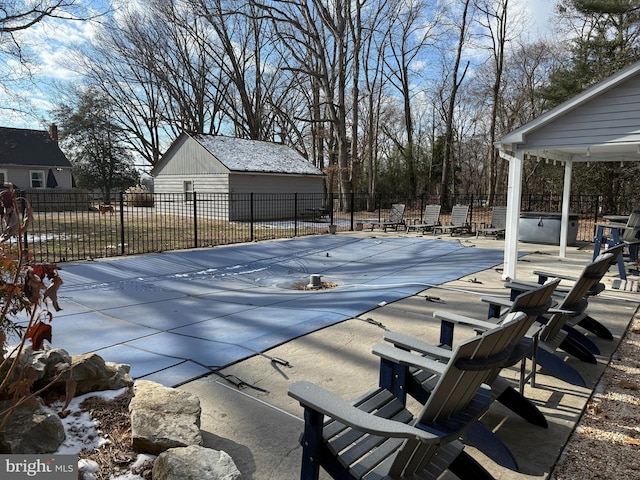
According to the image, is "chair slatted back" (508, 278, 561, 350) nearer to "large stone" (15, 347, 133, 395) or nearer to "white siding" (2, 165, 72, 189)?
"large stone" (15, 347, 133, 395)

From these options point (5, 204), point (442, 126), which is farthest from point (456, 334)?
point (442, 126)

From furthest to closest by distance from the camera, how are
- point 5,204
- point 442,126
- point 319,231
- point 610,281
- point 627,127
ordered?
point 442,126, point 319,231, point 610,281, point 627,127, point 5,204

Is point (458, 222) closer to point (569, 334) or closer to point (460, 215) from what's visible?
point (460, 215)

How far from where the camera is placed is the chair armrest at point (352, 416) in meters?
1.56

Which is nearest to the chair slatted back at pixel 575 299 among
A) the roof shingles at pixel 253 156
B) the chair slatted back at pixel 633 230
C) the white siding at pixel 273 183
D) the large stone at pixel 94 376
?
the large stone at pixel 94 376

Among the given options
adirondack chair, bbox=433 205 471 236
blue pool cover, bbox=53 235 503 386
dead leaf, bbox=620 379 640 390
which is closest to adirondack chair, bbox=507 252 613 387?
dead leaf, bbox=620 379 640 390

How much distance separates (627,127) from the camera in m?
6.50

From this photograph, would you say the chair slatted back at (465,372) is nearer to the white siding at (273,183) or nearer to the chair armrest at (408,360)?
the chair armrest at (408,360)

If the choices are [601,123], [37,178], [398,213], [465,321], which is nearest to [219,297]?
[465,321]

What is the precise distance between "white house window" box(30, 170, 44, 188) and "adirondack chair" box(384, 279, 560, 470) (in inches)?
1356

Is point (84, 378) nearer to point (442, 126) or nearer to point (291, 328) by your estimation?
point (291, 328)

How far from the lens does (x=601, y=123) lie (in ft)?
22.1

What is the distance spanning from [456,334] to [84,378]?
3.53m

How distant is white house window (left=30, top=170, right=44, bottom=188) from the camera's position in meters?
30.2
